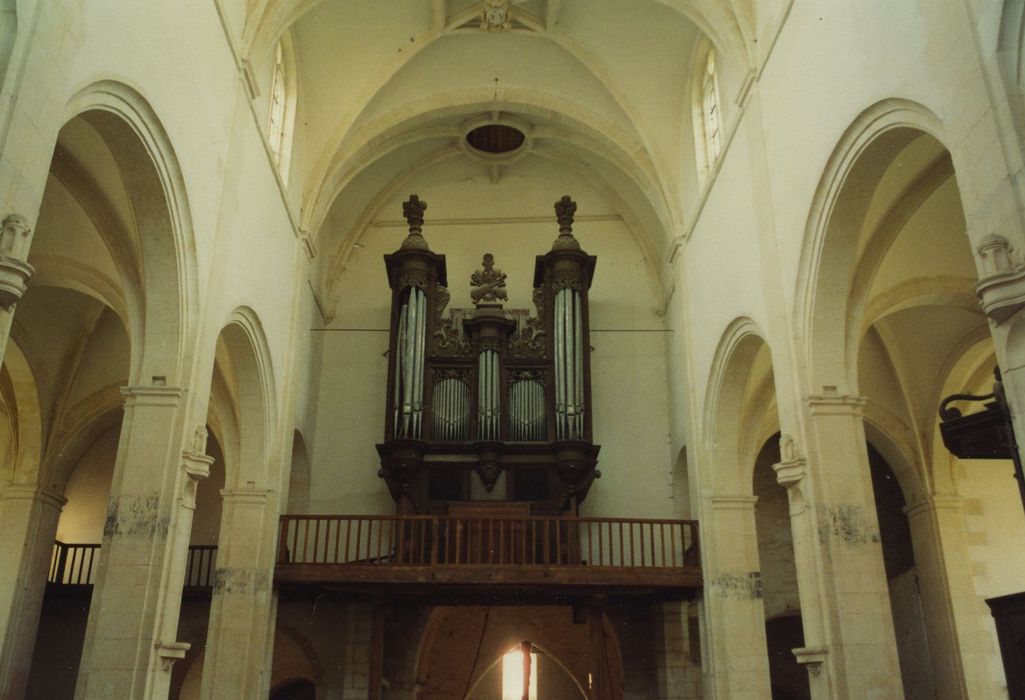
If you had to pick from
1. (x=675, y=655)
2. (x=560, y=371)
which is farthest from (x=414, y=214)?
(x=675, y=655)

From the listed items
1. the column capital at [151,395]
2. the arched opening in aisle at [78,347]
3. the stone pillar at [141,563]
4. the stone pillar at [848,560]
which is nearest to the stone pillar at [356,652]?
the arched opening in aisle at [78,347]

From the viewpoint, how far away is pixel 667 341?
18.8m

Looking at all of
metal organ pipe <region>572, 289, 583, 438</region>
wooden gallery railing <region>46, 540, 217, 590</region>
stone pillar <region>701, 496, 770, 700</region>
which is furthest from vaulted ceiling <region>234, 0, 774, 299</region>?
wooden gallery railing <region>46, 540, 217, 590</region>

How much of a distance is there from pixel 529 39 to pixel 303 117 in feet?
13.3

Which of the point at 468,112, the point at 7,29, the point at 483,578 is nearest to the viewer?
the point at 7,29

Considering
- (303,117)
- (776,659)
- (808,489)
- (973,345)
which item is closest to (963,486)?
(973,345)

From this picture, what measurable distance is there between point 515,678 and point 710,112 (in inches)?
494

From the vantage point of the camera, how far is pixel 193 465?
9.96 meters

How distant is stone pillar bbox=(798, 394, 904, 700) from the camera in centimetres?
878

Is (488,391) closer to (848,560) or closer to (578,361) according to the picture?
(578,361)

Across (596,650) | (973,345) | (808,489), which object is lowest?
(596,650)

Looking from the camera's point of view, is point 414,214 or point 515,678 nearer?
point 414,214

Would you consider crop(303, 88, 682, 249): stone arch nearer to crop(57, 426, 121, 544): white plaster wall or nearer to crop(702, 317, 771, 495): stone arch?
crop(702, 317, 771, 495): stone arch

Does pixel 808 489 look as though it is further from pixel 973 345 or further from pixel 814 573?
pixel 973 345
